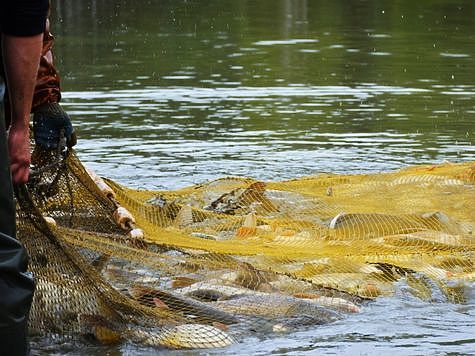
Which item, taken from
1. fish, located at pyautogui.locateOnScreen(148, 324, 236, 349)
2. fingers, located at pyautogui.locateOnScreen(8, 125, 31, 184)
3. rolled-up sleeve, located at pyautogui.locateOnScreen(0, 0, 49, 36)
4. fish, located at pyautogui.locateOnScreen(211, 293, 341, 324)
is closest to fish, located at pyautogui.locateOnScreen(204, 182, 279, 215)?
fish, located at pyautogui.locateOnScreen(211, 293, 341, 324)

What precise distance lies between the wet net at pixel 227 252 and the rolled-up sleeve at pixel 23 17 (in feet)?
4.07

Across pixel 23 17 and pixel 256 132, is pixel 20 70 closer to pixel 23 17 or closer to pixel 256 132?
pixel 23 17

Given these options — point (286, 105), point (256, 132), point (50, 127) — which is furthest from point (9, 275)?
point (286, 105)

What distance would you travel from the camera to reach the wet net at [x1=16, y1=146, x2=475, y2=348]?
6.07 metres

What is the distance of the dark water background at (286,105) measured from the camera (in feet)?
21.8

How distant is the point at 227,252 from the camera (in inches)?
278

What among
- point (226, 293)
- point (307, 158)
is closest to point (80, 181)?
point (226, 293)

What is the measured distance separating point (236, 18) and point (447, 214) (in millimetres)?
22645

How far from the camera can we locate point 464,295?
6.92 metres

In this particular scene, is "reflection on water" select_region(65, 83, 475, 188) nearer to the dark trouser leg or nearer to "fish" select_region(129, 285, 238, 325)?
"fish" select_region(129, 285, 238, 325)

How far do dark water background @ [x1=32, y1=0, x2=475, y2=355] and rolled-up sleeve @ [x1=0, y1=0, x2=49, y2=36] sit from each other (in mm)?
2081

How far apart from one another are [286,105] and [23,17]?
11.9m

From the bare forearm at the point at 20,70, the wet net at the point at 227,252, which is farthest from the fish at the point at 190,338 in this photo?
the bare forearm at the point at 20,70

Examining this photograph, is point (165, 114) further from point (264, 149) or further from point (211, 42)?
point (211, 42)
